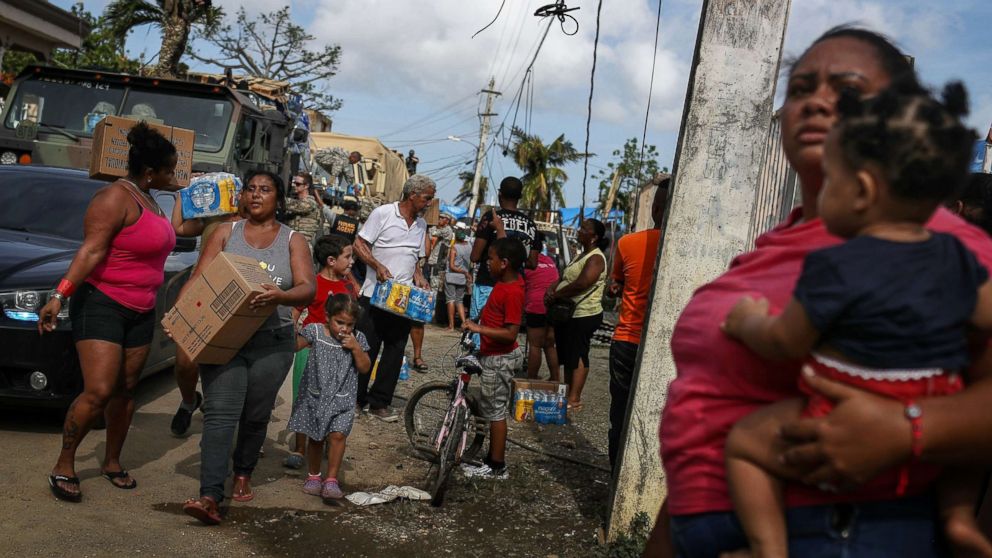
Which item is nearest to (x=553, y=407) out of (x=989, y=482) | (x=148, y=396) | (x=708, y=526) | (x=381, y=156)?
(x=148, y=396)

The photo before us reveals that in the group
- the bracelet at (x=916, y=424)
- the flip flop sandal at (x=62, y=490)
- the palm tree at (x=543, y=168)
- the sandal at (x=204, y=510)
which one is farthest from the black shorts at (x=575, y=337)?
the palm tree at (x=543, y=168)

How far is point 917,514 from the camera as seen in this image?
63.9 inches

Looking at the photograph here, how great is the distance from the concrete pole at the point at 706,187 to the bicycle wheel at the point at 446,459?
1.25m

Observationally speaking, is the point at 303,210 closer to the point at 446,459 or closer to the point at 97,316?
the point at 446,459

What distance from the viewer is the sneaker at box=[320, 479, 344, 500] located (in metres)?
5.75

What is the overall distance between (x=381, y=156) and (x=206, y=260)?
2120 cm

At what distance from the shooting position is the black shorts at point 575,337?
9.27 meters

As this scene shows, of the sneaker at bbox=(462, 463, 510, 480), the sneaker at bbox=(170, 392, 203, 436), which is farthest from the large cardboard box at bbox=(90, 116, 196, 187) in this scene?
the sneaker at bbox=(462, 463, 510, 480)

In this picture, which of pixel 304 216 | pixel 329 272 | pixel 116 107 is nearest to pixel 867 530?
pixel 329 272

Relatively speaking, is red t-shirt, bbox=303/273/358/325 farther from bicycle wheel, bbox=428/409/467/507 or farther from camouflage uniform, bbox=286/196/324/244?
camouflage uniform, bbox=286/196/324/244

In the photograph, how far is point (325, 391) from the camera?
5902 millimetres

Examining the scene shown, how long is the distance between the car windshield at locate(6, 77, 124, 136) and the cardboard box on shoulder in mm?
5914

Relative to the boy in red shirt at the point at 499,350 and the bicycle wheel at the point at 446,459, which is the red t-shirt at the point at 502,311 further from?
the bicycle wheel at the point at 446,459

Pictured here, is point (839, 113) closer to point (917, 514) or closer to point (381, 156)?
point (917, 514)
